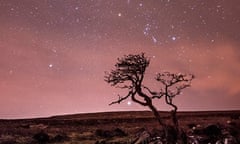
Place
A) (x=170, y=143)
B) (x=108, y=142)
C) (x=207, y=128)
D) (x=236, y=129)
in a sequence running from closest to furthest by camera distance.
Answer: (x=170, y=143)
(x=236, y=129)
(x=207, y=128)
(x=108, y=142)

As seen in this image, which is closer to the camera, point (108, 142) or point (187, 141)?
point (187, 141)

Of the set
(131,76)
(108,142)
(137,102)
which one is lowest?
(108,142)

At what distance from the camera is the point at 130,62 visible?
29516 millimetres

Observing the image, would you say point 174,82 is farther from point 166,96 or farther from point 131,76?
point 131,76

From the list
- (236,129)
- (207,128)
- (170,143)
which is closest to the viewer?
(170,143)

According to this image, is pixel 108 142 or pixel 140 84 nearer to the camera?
pixel 140 84

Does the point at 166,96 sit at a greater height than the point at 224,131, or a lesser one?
greater

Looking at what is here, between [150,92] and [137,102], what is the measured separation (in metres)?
1.51

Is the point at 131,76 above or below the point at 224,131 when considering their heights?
above

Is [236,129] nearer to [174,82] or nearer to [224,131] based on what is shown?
[224,131]

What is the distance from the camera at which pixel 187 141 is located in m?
28.3

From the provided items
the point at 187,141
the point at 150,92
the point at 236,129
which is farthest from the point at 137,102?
the point at 236,129

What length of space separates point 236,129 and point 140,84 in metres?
9.83

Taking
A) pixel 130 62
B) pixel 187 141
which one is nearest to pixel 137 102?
pixel 130 62
